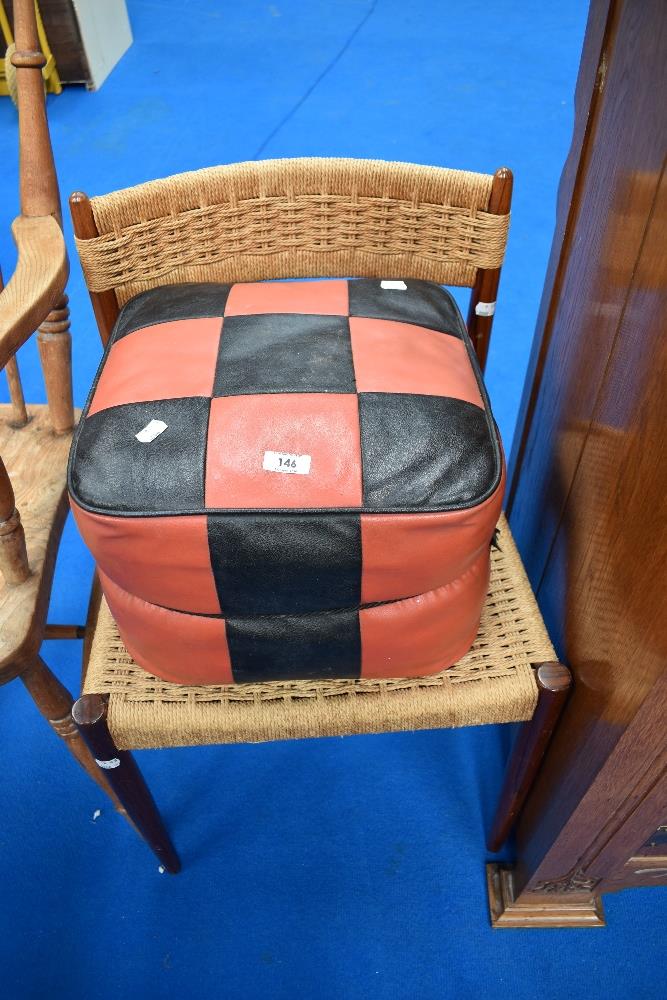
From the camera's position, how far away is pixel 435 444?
0.75 metres

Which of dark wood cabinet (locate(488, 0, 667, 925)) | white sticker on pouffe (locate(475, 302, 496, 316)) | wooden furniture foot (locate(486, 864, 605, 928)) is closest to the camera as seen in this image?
dark wood cabinet (locate(488, 0, 667, 925))

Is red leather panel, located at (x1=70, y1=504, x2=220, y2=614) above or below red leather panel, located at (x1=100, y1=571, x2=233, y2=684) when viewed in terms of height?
above

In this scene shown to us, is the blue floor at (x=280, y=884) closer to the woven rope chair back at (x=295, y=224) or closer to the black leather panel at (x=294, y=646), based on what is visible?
the black leather panel at (x=294, y=646)

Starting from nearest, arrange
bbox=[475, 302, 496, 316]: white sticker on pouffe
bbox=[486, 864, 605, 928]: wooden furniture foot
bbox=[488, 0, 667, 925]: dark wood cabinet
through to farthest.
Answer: bbox=[488, 0, 667, 925]: dark wood cabinet
bbox=[475, 302, 496, 316]: white sticker on pouffe
bbox=[486, 864, 605, 928]: wooden furniture foot

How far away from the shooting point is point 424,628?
815 millimetres

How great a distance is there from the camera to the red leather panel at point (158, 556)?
2.32 ft

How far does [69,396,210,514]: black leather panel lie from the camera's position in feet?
2.34

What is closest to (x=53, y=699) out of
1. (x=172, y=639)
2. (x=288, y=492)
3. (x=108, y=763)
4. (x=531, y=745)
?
(x=108, y=763)

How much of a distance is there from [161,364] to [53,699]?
493 mm

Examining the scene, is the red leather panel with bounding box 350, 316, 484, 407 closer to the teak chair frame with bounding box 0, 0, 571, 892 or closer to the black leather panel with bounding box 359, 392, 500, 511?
the black leather panel with bounding box 359, 392, 500, 511

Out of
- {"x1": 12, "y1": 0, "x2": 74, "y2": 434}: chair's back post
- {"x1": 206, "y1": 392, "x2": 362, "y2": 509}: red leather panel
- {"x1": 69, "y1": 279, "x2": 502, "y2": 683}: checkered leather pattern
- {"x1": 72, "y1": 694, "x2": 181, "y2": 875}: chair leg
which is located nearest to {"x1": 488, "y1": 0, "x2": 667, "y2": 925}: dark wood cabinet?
{"x1": 69, "y1": 279, "x2": 502, "y2": 683}: checkered leather pattern

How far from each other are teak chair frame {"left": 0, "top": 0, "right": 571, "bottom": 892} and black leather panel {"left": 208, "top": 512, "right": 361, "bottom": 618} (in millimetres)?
272

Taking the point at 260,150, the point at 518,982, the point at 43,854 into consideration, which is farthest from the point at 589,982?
the point at 260,150

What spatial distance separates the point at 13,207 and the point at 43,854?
2.20 metres
